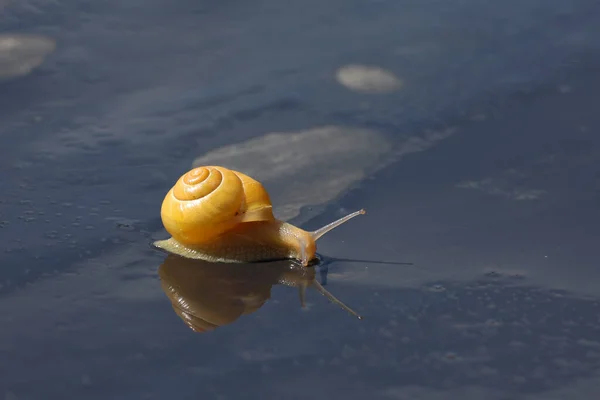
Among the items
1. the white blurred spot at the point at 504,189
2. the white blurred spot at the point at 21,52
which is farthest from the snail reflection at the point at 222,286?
the white blurred spot at the point at 21,52

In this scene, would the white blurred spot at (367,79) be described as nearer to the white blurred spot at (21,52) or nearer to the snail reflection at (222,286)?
the snail reflection at (222,286)

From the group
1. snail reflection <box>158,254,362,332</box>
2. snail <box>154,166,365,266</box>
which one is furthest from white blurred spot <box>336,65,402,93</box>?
snail reflection <box>158,254,362,332</box>

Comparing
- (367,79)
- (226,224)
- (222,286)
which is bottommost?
(222,286)

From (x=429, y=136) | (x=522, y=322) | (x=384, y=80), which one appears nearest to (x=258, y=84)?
(x=384, y=80)

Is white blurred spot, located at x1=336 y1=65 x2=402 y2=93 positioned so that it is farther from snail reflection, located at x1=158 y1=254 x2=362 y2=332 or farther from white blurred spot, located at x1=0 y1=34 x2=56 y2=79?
white blurred spot, located at x1=0 y1=34 x2=56 y2=79

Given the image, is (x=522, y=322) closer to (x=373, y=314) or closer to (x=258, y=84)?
(x=373, y=314)

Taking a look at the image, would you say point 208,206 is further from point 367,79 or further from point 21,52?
point 21,52

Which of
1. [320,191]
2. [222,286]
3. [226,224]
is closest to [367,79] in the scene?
[320,191]
